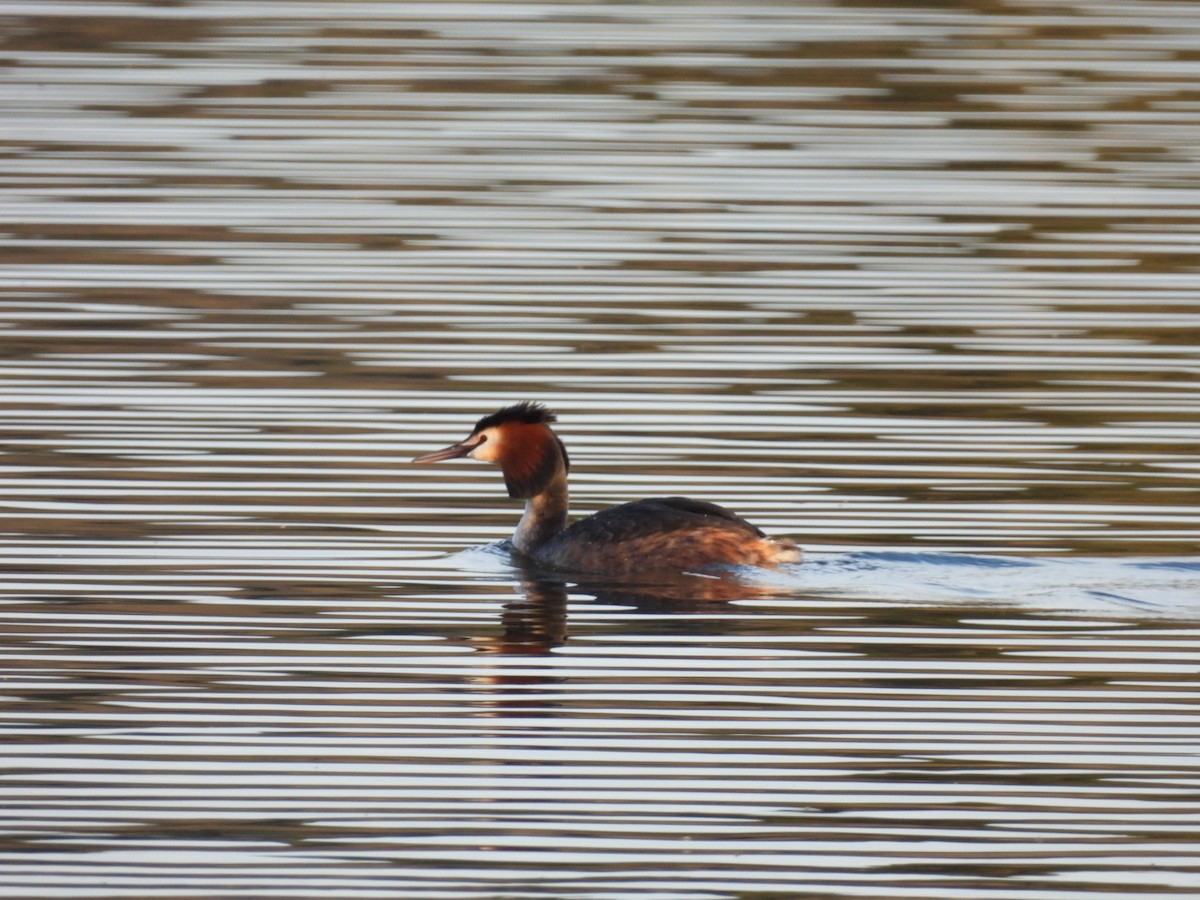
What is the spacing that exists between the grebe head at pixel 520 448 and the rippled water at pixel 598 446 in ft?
0.87

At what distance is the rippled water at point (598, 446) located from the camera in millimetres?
6922

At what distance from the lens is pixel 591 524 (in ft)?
34.9

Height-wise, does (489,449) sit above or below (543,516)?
above

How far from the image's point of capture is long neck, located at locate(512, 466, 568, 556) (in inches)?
427

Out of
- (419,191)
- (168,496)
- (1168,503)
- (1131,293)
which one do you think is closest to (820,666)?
(1168,503)

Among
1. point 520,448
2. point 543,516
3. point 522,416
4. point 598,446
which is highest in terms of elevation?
point 522,416

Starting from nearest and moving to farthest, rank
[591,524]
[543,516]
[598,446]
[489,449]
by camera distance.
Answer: [591,524], [543,516], [489,449], [598,446]

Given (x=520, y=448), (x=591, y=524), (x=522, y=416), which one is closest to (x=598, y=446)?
(x=520, y=448)

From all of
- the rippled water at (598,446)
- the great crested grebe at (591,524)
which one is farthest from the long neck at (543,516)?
the rippled water at (598,446)

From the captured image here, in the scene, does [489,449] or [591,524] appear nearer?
[591,524]

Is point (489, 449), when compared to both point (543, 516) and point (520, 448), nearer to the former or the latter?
point (520, 448)

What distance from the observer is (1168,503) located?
10.7m

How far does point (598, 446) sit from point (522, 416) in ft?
3.33

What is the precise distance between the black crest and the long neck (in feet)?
0.85
